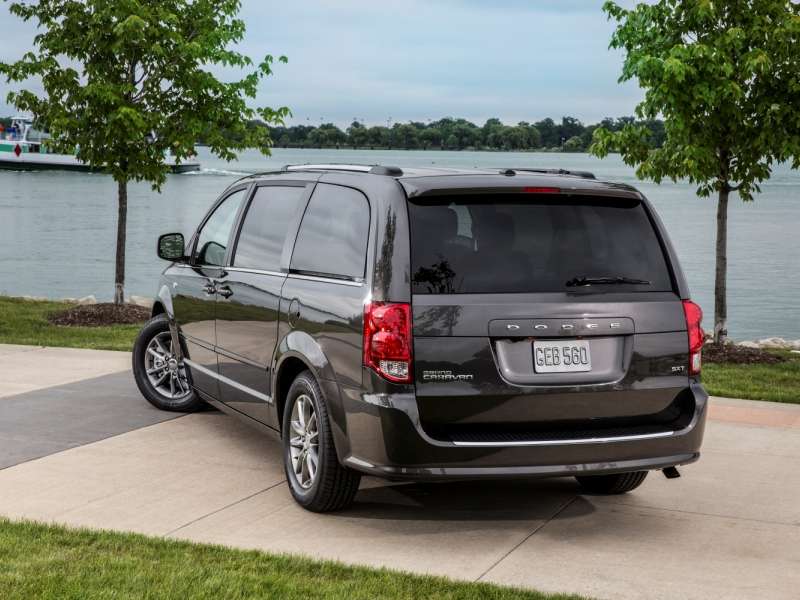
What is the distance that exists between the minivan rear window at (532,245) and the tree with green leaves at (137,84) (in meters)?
11.2

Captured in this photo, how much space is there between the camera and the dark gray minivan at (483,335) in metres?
5.79

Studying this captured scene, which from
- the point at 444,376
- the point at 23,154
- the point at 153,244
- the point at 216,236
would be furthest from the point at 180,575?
the point at 23,154

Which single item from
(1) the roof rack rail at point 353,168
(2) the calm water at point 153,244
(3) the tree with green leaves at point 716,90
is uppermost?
(3) the tree with green leaves at point 716,90

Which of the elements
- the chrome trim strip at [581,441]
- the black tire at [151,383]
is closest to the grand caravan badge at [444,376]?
the chrome trim strip at [581,441]

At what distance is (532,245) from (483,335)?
58 centimetres

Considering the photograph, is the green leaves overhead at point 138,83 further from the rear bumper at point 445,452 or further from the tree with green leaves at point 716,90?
the rear bumper at point 445,452

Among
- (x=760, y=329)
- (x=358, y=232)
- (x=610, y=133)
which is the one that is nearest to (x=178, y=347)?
(x=358, y=232)

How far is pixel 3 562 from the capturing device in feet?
18.1

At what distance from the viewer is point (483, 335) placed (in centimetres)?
579

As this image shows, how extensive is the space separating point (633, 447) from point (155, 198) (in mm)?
97216

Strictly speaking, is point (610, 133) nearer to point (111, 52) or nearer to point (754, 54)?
point (754, 54)

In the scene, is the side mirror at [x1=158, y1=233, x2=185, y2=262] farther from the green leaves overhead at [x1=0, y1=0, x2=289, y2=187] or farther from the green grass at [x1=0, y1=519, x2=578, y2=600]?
the green leaves overhead at [x1=0, y1=0, x2=289, y2=187]

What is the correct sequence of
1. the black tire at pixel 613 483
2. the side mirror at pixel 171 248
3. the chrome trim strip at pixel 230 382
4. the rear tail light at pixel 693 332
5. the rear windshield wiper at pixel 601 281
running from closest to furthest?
the rear windshield wiper at pixel 601 281, the rear tail light at pixel 693 332, the black tire at pixel 613 483, the chrome trim strip at pixel 230 382, the side mirror at pixel 171 248

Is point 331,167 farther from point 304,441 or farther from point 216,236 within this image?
point 304,441
